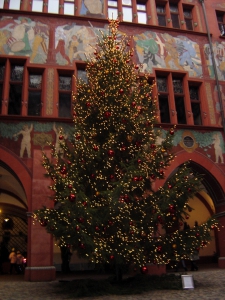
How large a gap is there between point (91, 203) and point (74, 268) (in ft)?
31.5

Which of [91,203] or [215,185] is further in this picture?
[215,185]

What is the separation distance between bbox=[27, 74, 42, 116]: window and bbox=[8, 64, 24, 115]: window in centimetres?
35

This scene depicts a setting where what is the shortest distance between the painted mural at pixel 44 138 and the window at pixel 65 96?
0.78 metres

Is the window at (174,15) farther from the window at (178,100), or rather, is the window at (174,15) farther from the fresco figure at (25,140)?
the fresco figure at (25,140)

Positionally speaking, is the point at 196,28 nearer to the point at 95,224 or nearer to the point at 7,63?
the point at 7,63

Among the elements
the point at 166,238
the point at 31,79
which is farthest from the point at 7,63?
the point at 166,238

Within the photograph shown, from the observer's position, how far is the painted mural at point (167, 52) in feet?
46.4

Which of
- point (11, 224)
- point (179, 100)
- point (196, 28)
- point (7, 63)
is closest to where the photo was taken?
point (7, 63)

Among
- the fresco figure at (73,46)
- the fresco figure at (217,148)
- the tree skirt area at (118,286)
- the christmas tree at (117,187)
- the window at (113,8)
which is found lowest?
the tree skirt area at (118,286)

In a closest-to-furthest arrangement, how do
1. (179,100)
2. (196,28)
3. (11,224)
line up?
1. (179,100)
2. (196,28)
3. (11,224)

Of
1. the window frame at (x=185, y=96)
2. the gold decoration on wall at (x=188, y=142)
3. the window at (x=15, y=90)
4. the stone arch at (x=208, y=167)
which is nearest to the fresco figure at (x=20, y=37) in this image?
the window at (x=15, y=90)

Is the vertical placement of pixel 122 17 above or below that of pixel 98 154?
above

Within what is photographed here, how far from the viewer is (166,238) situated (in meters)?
7.98

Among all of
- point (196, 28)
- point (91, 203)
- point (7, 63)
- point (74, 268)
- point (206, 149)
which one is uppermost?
point (196, 28)
